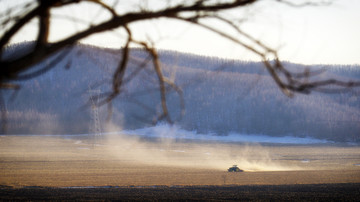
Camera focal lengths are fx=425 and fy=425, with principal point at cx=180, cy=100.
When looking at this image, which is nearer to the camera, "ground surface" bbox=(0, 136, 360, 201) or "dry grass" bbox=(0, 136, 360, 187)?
"ground surface" bbox=(0, 136, 360, 201)

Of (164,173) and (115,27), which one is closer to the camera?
(115,27)

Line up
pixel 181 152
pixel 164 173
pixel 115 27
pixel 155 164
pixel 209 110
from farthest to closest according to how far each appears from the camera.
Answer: pixel 209 110 < pixel 181 152 < pixel 155 164 < pixel 164 173 < pixel 115 27

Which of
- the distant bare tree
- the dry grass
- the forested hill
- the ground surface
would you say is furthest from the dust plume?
the distant bare tree

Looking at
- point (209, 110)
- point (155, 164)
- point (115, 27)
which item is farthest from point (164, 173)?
point (209, 110)

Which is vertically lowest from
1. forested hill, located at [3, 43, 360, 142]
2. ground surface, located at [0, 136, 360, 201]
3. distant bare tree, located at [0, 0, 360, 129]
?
ground surface, located at [0, 136, 360, 201]

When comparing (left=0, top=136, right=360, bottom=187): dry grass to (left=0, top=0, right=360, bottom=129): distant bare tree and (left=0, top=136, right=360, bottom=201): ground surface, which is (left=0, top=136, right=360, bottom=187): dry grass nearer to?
(left=0, top=136, right=360, bottom=201): ground surface

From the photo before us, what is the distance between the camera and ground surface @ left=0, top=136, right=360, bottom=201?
2795 cm

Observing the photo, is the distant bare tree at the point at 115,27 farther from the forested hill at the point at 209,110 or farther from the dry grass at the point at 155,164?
the forested hill at the point at 209,110

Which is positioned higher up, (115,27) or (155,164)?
(115,27)

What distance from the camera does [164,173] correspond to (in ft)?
154

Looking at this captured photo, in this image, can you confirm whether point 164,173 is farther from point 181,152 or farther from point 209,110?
point 209,110

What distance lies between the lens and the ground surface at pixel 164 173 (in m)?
28.0

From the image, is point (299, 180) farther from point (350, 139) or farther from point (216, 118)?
point (216, 118)

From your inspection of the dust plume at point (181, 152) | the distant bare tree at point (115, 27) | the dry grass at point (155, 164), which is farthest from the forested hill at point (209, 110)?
the distant bare tree at point (115, 27)
